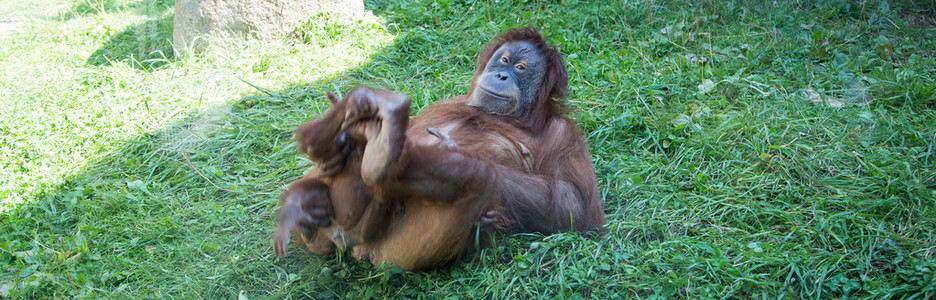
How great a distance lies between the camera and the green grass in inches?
98.3

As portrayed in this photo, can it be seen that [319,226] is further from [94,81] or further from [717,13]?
[717,13]

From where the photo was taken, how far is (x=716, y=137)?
336 cm

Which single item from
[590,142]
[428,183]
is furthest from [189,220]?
[590,142]

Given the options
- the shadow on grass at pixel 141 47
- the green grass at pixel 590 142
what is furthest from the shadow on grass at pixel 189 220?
the shadow on grass at pixel 141 47

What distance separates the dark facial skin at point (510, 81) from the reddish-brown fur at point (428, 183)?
6cm

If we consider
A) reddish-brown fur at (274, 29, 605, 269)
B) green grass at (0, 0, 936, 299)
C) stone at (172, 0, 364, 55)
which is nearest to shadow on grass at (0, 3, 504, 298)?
green grass at (0, 0, 936, 299)

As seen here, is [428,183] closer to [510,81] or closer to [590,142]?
[510,81]

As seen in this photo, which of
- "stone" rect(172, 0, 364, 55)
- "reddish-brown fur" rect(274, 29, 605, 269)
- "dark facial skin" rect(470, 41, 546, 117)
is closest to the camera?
"reddish-brown fur" rect(274, 29, 605, 269)

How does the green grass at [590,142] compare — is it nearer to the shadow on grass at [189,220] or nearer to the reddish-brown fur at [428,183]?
the shadow on grass at [189,220]

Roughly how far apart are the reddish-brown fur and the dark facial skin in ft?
0.19

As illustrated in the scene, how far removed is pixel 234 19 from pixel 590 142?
2.64m

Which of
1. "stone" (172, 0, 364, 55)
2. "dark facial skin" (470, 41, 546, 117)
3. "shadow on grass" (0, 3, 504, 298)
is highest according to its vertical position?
"dark facial skin" (470, 41, 546, 117)

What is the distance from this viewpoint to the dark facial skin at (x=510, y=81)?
299cm

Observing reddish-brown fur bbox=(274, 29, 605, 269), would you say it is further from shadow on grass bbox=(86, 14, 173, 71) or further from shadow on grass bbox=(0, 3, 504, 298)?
shadow on grass bbox=(86, 14, 173, 71)
